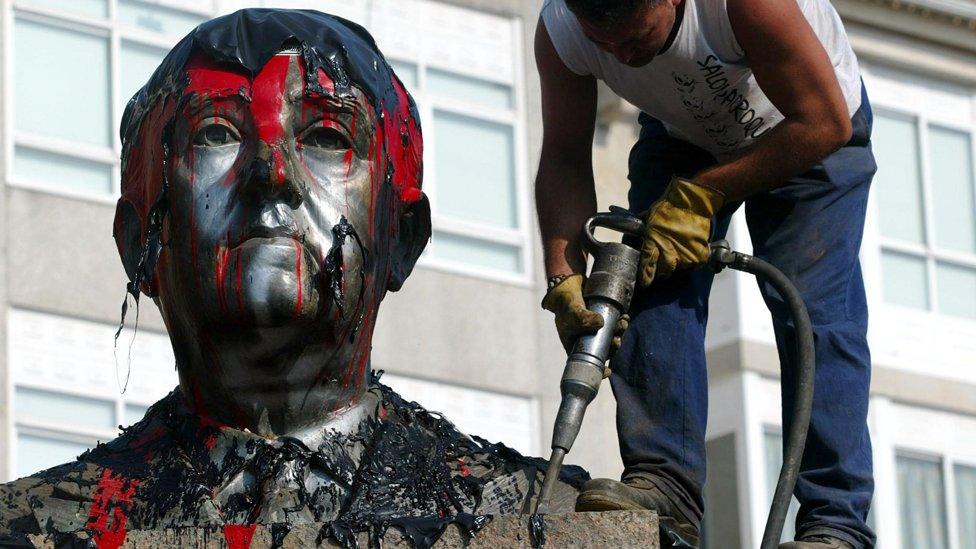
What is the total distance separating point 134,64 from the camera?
2891 centimetres

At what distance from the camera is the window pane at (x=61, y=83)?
93.6 feet

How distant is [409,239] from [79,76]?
16.1 metres

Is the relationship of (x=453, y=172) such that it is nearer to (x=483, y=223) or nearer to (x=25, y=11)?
(x=483, y=223)

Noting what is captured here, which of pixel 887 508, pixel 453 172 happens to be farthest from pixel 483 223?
pixel 887 508

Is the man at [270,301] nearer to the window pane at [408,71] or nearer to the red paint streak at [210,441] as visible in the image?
the red paint streak at [210,441]

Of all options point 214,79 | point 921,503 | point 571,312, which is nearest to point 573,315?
point 571,312

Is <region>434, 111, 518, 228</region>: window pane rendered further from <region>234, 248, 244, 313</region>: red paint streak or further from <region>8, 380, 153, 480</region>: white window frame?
<region>234, 248, 244, 313</region>: red paint streak

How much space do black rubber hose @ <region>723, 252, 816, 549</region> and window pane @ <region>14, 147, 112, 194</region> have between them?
16.7 meters

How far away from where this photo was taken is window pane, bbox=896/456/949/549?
31906 mm

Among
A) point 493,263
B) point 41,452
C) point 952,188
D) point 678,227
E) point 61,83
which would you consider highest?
point 952,188

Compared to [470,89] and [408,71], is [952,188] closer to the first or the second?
[470,89]

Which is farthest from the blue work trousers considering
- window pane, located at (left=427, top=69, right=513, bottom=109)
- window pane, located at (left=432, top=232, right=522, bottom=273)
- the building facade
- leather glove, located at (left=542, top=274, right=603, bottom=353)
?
window pane, located at (left=427, top=69, right=513, bottom=109)

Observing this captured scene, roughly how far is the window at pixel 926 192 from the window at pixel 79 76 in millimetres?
8493

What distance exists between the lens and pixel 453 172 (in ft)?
102
